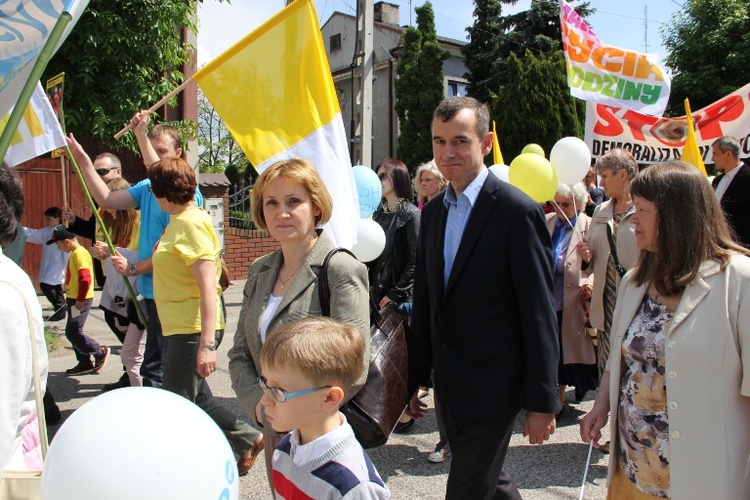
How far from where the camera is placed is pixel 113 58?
680cm

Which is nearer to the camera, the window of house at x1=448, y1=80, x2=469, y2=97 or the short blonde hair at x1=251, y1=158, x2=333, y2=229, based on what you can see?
the short blonde hair at x1=251, y1=158, x2=333, y2=229

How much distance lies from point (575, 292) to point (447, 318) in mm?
2540

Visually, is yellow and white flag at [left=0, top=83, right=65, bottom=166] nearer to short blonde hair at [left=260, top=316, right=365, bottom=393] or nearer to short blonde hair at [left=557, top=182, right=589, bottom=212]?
short blonde hair at [left=260, top=316, right=365, bottom=393]

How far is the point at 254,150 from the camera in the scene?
3.35 metres

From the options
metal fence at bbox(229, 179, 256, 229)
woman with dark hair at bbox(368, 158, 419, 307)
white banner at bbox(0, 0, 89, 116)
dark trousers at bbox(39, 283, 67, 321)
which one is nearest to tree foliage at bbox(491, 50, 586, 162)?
metal fence at bbox(229, 179, 256, 229)

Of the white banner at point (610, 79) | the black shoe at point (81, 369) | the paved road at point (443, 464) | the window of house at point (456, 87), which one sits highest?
the window of house at point (456, 87)

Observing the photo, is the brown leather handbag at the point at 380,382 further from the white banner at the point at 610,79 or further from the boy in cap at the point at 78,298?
the white banner at the point at 610,79

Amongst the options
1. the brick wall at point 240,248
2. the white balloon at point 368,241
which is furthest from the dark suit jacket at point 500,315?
the brick wall at point 240,248

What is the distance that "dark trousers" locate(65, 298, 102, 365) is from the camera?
5836mm

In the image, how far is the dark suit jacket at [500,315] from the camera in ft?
7.87

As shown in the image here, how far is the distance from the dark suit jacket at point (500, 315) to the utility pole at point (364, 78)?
7.40m

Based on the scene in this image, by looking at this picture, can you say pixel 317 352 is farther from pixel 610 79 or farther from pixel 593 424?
pixel 610 79

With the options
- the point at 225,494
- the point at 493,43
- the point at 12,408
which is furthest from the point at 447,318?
the point at 493,43

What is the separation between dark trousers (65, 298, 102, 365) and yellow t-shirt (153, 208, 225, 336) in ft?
9.09
